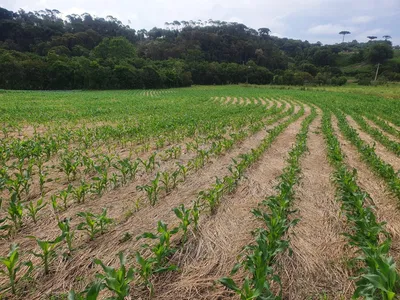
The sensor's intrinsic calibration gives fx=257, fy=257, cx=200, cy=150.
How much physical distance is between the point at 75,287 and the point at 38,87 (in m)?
60.4

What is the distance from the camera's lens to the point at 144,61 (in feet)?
219

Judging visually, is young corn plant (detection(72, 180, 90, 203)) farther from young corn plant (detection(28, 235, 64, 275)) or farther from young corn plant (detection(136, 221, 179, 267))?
young corn plant (detection(136, 221, 179, 267))

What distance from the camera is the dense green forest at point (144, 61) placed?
2085 inches

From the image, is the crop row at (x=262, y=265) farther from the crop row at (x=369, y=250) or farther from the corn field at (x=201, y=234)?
the crop row at (x=369, y=250)

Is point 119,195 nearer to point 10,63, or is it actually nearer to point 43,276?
point 43,276

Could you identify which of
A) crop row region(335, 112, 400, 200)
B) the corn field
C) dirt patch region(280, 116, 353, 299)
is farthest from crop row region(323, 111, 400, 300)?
crop row region(335, 112, 400, 200)

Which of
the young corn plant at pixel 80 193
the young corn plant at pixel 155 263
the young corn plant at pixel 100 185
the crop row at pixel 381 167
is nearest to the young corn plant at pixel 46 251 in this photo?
the young corn plant at pixel 155 263

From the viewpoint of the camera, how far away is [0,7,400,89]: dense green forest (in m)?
53.0

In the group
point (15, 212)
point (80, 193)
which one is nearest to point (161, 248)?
point (15, 212)

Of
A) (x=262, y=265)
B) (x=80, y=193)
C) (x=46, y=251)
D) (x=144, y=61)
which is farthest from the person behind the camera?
(x=144, y=61)

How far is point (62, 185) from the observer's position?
4.97m

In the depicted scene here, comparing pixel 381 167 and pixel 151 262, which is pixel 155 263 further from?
pixel 381 167

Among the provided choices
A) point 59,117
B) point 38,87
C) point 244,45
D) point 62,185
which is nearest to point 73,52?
point 38,87

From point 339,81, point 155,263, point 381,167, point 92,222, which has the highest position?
point 92,222
